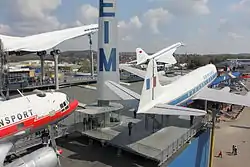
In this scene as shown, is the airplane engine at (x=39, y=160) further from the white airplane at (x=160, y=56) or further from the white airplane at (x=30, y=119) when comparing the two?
the white airplane at (x=160, y=56)

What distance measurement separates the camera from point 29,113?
693 inches

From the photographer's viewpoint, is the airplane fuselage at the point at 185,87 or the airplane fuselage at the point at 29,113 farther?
the airplane fuselage at the point at 185,87

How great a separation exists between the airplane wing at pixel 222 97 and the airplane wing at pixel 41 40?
1057 inches

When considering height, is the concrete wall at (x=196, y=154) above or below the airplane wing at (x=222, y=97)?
below

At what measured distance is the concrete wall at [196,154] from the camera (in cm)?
1958

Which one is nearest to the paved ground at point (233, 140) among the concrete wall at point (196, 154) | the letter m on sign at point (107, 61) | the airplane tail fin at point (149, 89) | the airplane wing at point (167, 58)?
the concrete wall at point (196, 154)

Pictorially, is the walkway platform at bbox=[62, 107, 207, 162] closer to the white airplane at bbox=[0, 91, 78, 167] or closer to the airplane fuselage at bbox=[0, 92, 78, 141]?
the airplane fuselage at bbox=[0, 92, 78, 141]

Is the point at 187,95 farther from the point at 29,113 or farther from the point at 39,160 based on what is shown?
the point at 39,160


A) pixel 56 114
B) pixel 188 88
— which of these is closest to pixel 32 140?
pixel 56 114

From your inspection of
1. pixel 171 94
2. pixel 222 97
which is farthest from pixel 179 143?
pixel 222 97

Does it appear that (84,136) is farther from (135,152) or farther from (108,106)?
(135,152)

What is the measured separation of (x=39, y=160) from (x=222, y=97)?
3197 cm

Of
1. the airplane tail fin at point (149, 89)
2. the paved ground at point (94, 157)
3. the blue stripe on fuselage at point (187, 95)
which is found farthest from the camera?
the blue stripe on fuselage at point (187, 95)

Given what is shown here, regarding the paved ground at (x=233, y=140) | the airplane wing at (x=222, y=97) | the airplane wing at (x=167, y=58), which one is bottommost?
the paved ground at (x=233, y=140)
